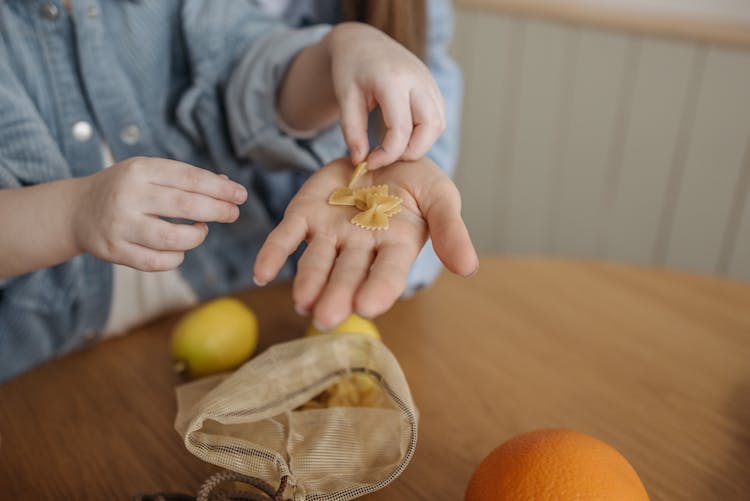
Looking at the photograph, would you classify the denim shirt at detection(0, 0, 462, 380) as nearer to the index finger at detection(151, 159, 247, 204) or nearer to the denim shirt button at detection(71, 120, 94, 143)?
the denim shirt button at detection(71, 120, 94, 143)

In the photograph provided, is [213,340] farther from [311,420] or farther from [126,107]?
[126,107]

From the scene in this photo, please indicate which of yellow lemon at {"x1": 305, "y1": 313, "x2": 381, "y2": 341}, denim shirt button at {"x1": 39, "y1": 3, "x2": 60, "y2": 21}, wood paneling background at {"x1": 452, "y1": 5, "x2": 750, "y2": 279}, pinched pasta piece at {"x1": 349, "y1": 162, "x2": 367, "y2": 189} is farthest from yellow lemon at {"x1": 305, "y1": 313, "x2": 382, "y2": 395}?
wood paneling background at {"x1": 452, "y1": 5, "x2": 750, "y2": 279}

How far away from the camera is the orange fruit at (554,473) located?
412mm

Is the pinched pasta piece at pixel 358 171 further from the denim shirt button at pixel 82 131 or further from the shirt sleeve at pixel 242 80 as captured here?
the denim shirt button at pixel 82 131

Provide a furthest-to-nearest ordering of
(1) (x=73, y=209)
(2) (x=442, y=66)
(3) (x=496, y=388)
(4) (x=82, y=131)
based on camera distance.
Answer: (2) (x=442, y=66), (4) (x=82, y=131), (3) (x=496, y=388), (1) (x=73, y=209)

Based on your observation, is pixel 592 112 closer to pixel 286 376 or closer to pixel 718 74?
pixel 718 74

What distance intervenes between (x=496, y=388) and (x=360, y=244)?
0.80 feet

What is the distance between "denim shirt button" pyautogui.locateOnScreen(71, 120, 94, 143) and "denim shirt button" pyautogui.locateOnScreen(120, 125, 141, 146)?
0.04 m

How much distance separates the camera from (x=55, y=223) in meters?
0.54

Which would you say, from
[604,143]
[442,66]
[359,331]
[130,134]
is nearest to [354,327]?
[359,331]

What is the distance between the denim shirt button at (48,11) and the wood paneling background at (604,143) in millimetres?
1102

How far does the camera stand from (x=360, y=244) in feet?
1.55

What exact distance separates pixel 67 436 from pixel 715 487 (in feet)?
1.72

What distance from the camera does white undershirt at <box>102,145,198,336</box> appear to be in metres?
0.83
